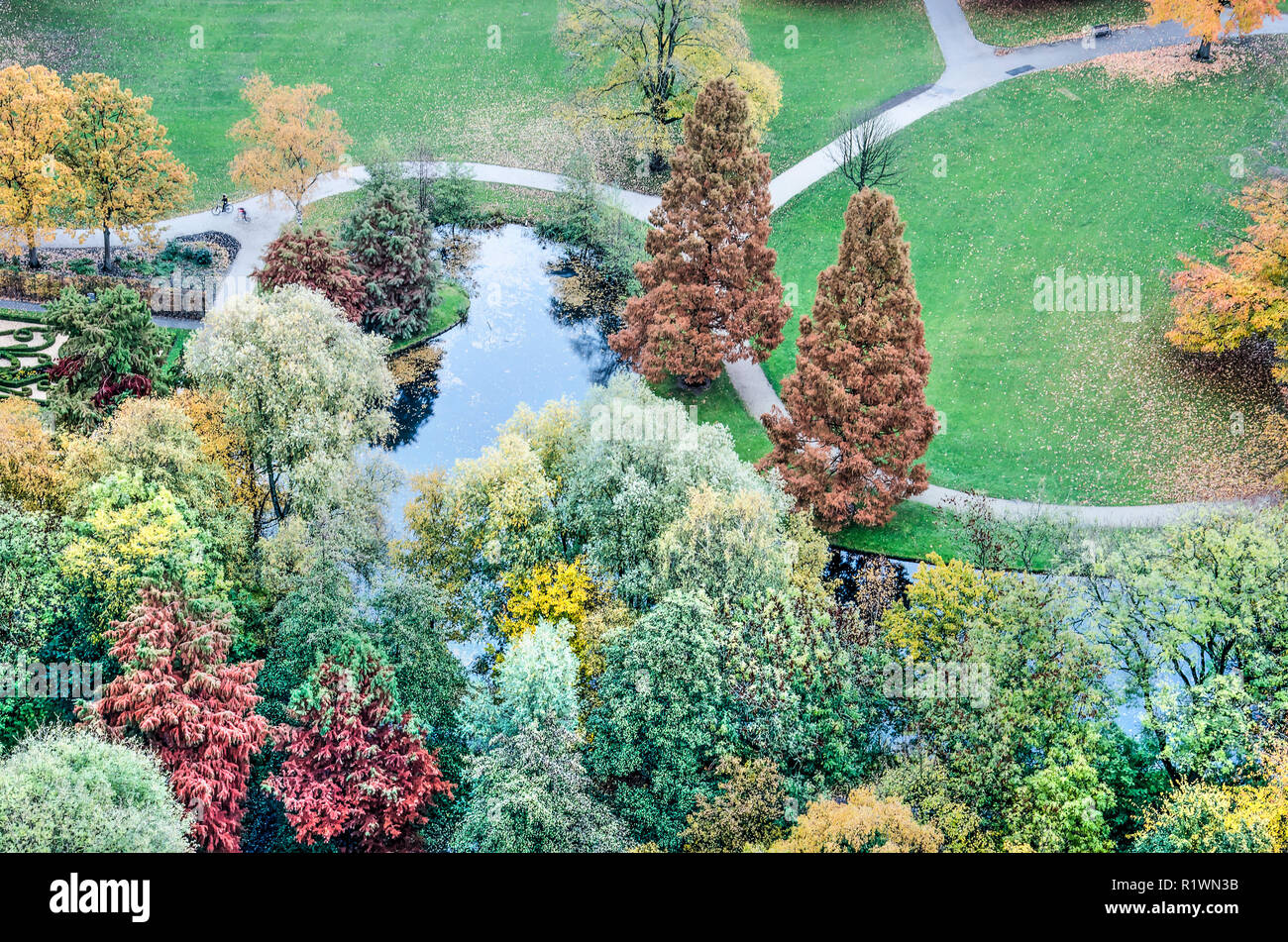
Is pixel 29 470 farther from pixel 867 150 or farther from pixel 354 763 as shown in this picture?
pixel 867 150

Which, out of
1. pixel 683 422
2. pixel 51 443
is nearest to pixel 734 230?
pixel 683 422

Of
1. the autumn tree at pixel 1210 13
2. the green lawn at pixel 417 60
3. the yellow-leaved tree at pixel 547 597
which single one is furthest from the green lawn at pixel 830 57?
the yellow-leaved tree at pixel 547 597

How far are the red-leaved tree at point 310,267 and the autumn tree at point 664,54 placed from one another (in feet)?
79.9

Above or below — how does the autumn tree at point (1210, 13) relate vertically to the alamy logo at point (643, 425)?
above

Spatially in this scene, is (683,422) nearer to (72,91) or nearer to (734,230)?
(734,230)

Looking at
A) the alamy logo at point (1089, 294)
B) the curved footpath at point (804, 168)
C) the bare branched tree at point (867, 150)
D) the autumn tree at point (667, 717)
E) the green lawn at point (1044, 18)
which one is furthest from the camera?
the green lawn at point (1044, 18)

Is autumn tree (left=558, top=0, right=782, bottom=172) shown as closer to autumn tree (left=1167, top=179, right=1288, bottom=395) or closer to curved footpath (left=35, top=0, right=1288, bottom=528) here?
curved footpath (left=35, top=0, right=1288, bottom=528)

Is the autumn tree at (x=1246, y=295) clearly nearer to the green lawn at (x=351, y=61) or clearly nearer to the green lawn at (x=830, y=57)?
the green lawn at (x=830, y=57)

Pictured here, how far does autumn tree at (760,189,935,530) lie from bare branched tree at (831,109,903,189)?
25.9 m

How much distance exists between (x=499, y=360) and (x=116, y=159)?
78.0ft

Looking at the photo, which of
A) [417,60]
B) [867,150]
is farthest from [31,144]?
[867,150]

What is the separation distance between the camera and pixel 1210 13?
269ft

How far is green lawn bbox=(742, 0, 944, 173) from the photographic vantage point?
87.4 m

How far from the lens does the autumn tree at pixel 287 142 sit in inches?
2958
